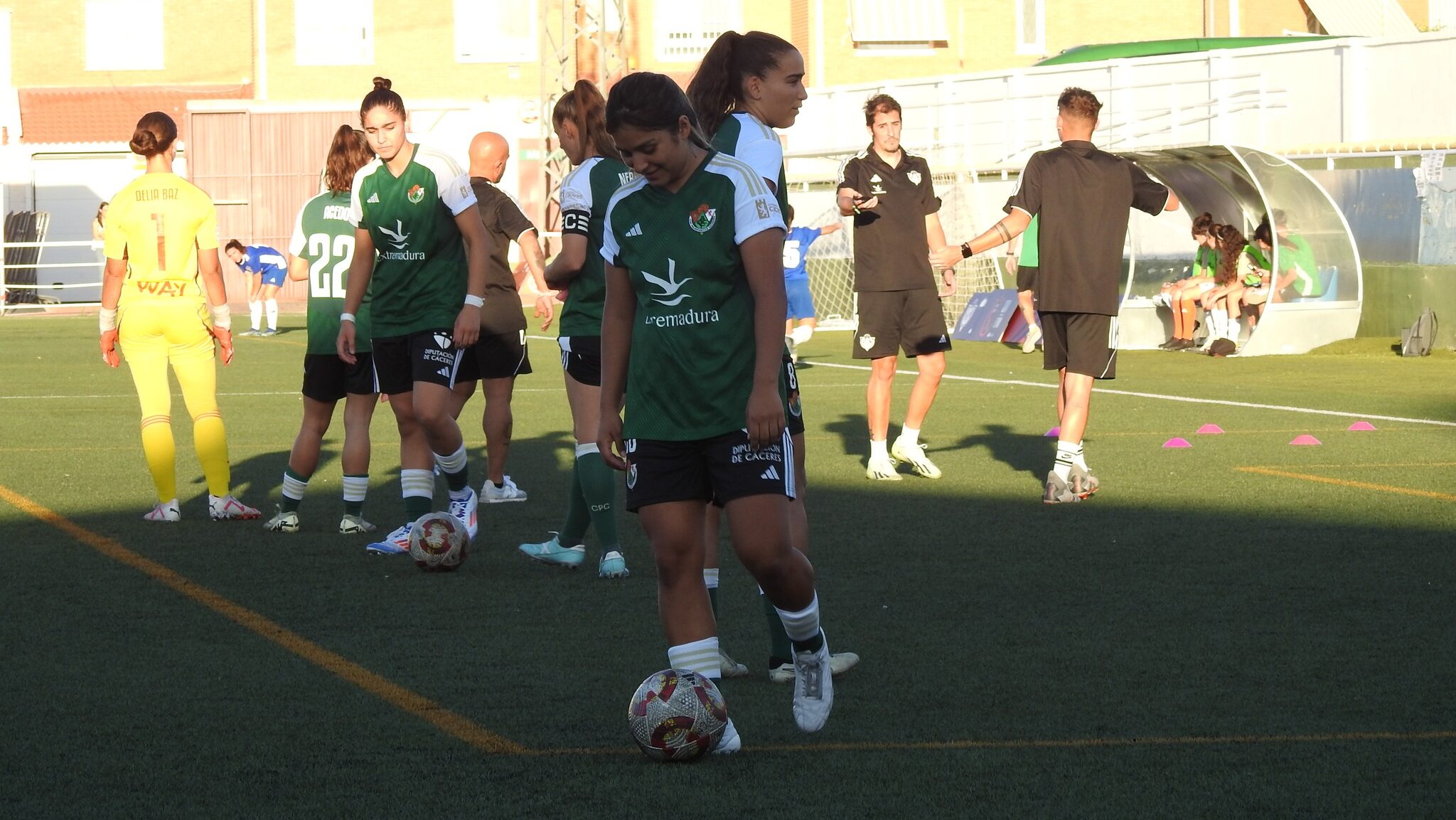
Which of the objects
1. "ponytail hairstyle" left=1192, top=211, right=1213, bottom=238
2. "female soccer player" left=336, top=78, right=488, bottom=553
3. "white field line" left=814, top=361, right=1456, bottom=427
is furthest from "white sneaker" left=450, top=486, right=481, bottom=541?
"ponytail hairstyle" left=1192, top=211, right=1213, bottom=238

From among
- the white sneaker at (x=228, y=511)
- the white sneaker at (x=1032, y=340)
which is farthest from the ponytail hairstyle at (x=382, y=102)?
the white sneaker at (x=1032, y=340)

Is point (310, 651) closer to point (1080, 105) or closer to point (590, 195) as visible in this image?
point (590, 195)

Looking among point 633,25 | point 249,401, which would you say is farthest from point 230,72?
point 249,401

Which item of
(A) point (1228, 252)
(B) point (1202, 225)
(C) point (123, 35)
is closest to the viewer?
(A) point (1228, 252)

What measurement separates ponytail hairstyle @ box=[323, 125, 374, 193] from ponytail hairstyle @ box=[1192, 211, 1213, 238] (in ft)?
52.4

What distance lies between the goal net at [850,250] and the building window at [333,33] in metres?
18.1

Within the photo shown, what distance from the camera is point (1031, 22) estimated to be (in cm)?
4828

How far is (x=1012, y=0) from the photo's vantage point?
48156 mm

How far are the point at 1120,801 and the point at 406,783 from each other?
1752 millimetres

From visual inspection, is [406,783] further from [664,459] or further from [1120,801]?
[1120,801]

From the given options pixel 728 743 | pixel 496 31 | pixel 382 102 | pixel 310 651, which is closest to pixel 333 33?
pixel 496 31

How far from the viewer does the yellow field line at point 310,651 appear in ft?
16.8

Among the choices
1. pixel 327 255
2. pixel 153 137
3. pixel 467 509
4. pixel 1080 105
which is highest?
pixel 1080 105

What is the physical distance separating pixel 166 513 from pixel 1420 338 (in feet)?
50.3
